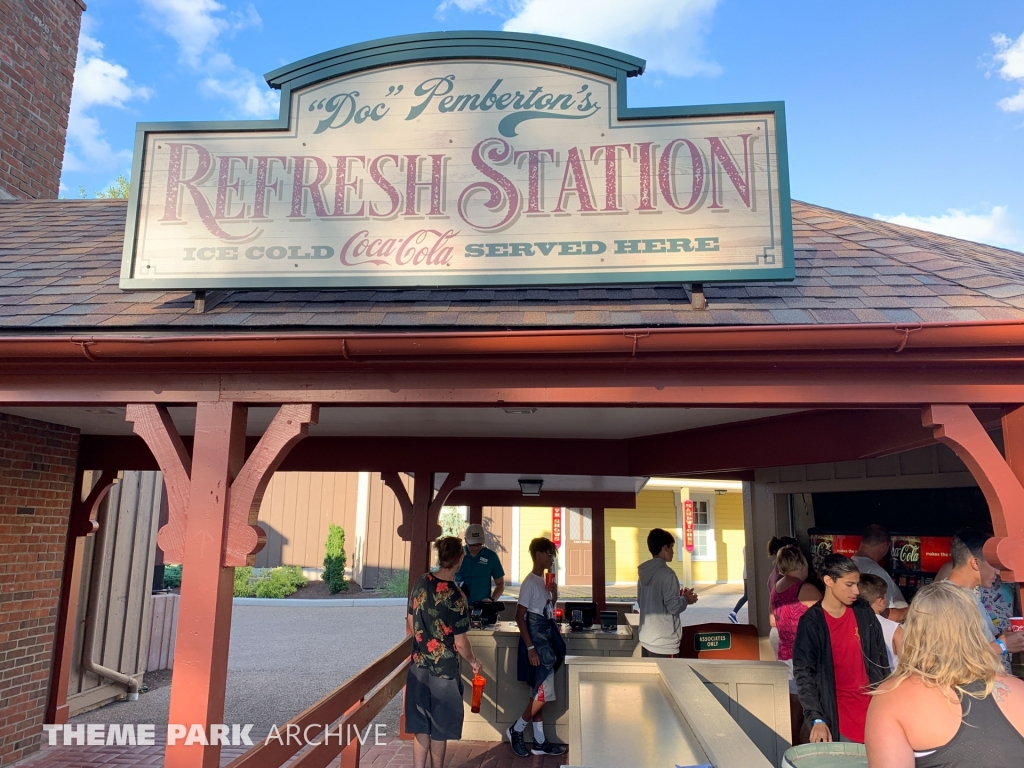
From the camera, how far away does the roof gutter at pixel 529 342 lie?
134 inches

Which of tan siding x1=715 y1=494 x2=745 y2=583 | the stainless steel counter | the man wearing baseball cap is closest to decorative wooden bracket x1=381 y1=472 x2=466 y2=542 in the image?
the man wearing baseball cap

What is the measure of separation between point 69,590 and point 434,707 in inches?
162

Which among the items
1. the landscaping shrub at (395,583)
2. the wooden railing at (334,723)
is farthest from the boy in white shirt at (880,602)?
the landscaping shrub at (395,583)

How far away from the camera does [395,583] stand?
2039 cm

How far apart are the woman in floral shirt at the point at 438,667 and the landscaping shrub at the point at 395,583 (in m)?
15.2

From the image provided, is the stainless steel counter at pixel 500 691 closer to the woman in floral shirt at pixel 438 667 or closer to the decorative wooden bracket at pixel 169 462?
the woman in floral shirt at pixel 438 667

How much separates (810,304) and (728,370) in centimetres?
74

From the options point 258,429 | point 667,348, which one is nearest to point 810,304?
point 667,348

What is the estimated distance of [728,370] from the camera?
3707 mm

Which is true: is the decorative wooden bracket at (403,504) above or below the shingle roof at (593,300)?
below

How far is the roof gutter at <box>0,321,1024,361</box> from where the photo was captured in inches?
134

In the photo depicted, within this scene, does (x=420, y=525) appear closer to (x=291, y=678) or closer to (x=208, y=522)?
(x=208, y=522)

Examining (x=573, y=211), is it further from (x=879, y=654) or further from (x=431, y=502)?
(x=431, y=502)

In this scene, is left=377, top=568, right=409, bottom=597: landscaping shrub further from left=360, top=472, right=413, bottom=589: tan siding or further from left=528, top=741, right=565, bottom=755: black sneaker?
left=528, top=741, right=565, bottom=755: black sneaker
